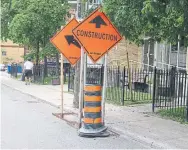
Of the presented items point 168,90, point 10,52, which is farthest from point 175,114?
point 10,52

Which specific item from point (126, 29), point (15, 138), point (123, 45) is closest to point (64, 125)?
point (15, 138)

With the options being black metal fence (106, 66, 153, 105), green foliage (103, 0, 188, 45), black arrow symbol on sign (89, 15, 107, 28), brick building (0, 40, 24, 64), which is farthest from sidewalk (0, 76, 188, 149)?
brick building (0, 40, 24, 64)

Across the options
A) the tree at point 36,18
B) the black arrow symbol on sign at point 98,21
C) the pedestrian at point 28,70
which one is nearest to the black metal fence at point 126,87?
the black arrow symbol on sign at point 98,21

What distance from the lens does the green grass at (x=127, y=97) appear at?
1462 centimetres

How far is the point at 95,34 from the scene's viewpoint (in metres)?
8.94

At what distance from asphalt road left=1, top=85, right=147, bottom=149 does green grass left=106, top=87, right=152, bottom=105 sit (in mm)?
3698

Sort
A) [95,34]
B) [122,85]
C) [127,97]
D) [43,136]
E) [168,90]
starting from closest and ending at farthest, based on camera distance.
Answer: [43,136], [95,34], [168,90], [122,85], [127,97]

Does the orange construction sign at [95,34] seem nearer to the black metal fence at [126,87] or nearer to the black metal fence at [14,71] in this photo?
the black metal fence at [126,87]

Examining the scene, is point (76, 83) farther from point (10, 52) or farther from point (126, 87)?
point (10, 52)

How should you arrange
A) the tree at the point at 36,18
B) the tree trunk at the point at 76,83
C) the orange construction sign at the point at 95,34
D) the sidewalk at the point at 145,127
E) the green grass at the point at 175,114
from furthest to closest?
1. the tree at the point at 36,18
2. the tree trunk at the point at 76,83
3. the green grass at the point at 175,114
4. the orange construction sign at the point at 95,34
5. the sidewalk at the point at 145,127

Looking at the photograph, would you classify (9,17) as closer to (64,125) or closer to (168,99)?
(168,99)

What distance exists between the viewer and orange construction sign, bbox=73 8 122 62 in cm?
884

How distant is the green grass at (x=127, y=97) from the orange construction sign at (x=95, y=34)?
5453 millimetres

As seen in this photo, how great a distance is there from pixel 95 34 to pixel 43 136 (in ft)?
8.47
